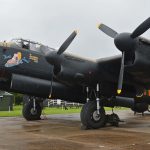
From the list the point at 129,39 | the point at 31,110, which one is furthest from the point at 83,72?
the point at 31,110

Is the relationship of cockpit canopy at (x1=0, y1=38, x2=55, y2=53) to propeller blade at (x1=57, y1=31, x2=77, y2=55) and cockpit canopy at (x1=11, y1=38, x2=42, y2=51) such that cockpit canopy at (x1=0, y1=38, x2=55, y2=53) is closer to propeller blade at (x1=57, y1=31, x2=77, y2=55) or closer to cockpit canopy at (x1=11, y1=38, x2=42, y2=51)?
cockpit canopy at (x1=11, y1=38, x2=42, y2=51)

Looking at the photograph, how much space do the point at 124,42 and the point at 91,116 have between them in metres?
3.39

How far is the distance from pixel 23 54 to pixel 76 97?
3.31 m

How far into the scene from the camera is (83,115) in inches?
517

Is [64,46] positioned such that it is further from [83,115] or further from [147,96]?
[147,96]

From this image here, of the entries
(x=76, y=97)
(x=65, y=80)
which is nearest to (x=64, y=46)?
(x=65, y=80)

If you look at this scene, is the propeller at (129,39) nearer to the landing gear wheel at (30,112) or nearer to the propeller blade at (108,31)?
the propeller blade at (108,31)

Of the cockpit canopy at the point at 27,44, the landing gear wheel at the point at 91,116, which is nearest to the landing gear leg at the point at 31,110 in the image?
the cockpit canopy at the point at 27,44

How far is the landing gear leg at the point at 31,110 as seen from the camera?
723 inches

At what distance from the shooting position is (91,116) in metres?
13.1

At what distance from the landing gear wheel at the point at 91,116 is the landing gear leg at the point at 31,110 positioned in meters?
5.83

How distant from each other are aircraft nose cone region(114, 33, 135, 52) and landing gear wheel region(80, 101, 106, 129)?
2842 millimetres

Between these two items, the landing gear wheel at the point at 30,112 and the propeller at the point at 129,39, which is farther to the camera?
the landing gear wheel at the point at 30,112

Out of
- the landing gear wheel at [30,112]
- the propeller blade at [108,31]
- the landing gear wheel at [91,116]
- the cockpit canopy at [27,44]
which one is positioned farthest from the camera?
the landing gear wheel at [30,112]
